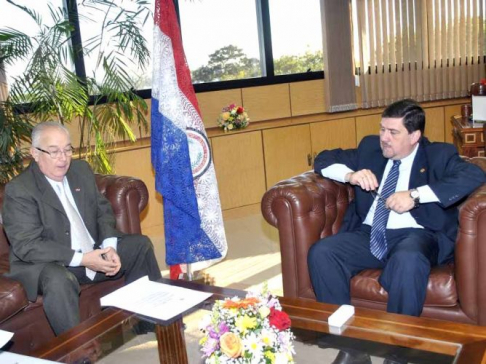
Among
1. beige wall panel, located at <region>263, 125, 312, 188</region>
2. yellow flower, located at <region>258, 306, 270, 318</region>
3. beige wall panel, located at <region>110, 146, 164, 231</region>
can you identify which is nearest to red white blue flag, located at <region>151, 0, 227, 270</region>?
beige wall panel, located at <region>110, 146, 164, 231</region>

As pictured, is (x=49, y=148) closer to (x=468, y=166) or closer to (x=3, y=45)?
(x=3, y=45)

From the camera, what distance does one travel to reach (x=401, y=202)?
2.70 metres

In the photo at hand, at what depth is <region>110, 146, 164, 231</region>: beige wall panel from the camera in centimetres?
493

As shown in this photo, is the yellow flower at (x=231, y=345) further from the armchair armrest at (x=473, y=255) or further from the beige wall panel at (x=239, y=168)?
the beige wall panel at (x=239, y=168)

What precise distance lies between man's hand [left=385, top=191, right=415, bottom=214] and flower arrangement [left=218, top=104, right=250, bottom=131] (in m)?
2.91

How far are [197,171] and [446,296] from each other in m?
1.74

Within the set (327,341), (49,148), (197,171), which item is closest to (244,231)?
(197,171)

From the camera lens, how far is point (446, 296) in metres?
2.58

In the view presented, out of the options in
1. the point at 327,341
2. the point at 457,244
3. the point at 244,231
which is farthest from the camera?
the point at 244,231

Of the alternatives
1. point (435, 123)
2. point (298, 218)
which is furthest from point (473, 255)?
point (435, 123)

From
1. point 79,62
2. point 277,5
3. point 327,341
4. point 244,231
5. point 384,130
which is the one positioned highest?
point 277,5

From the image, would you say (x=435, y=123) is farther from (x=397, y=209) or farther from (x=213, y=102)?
(x=397, y=209)

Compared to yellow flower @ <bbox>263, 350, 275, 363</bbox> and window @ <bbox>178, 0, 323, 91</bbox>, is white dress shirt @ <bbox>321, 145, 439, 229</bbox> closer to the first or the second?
yellow flower @ <bbox>263, 350, 275, 363</bbox>

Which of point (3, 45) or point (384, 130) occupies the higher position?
point (3, 45)
